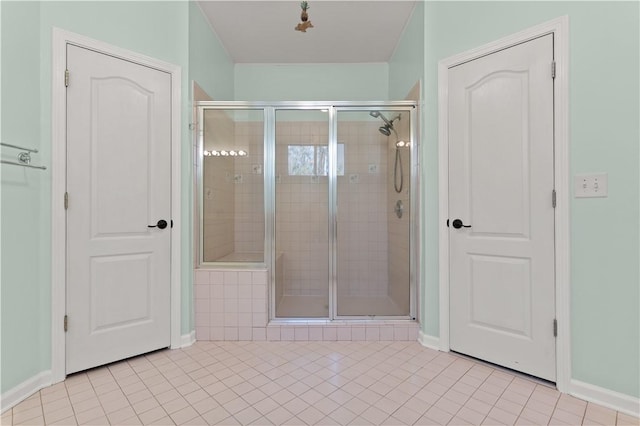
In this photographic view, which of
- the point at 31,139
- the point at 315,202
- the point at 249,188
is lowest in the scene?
the point at 315,202

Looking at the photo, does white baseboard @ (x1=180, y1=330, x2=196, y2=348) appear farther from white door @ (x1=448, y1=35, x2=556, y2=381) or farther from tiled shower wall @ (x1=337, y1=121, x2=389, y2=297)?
white door @ (x1=448, y1=35, x2=556, y2=381)

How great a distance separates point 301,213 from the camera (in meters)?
2.66

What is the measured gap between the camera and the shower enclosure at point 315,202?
2.46m

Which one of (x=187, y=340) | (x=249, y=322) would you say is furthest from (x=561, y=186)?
(x=187, y=340)

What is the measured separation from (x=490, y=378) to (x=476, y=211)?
3.28ft

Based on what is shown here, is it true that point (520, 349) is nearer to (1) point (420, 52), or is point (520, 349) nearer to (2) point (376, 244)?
(2) point (376, 244)

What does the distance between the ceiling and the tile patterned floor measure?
2.66 metres

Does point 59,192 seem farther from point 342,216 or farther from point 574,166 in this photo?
point 574,166

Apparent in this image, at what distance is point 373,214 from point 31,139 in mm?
2324

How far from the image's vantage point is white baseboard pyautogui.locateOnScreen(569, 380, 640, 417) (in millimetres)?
1474

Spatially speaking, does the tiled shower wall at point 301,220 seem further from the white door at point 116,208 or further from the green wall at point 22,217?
the green wall at point 22,217

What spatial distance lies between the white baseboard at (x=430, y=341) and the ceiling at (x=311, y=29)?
2563 millimetres

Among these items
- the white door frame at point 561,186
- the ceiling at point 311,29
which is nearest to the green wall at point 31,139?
the ceiling at point 311,29

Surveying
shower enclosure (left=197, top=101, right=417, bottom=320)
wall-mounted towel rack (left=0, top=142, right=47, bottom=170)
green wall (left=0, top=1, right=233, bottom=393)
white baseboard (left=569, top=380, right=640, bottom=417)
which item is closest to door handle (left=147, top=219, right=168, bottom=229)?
shower enclosure (left=197, top=101, right=417, bottom=320)
